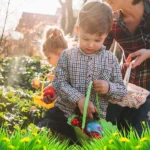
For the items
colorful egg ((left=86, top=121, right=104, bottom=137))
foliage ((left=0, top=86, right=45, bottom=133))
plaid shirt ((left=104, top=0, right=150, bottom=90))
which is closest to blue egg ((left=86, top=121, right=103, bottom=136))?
colorful egg ((left=86, top=121, right=104, bottom=137))

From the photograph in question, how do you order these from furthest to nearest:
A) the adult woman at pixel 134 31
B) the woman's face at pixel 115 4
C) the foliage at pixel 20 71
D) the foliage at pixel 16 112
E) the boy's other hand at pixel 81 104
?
the foliage at pixel 20 71 → the foliage at pixel 16 112 → the adult woman at pixel 134 31 → the woman's face at pixel 115 4 → the boy's other hand at pixel 81 104

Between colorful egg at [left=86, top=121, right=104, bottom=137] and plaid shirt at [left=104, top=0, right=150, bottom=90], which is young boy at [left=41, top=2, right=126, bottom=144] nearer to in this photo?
colorful egg at [left=86, top=121, right=104, bottom=137]

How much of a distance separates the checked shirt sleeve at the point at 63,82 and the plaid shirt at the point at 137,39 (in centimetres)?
103

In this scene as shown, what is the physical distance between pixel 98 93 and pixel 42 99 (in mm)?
711

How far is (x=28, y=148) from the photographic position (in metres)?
1.86

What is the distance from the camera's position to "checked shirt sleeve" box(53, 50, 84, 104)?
3.17 metres

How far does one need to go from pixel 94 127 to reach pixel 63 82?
50 centimetres

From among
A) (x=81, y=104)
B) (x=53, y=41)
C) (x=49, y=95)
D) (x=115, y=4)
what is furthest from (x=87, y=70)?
(x=53, y=41)

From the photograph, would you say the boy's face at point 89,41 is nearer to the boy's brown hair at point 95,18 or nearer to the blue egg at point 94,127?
the boy's brown hair at point 95,18

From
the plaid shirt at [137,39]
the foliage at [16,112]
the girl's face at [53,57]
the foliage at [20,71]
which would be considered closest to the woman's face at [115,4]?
the plaid shirt at [137,39]

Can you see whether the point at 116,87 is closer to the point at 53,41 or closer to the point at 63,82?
the point at 63,82

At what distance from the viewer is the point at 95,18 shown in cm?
313

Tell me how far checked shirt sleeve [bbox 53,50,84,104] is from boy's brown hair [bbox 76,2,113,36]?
1.08 feet

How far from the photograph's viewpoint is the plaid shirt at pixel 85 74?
3.23 m
